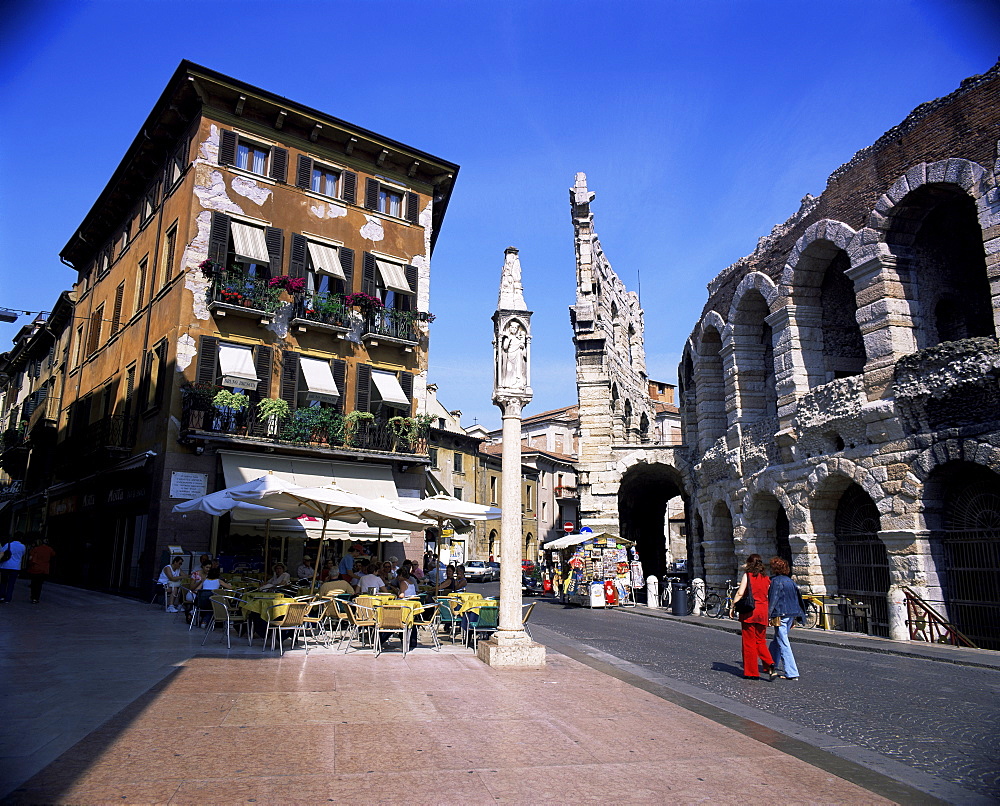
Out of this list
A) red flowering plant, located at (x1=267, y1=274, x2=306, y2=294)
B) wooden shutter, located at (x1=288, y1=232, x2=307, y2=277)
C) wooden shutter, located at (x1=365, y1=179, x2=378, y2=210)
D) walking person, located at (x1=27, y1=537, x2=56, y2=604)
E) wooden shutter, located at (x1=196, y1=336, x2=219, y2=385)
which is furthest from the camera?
wooden shutter, located at (x1=365, y1=179, x2=378, y2=210)

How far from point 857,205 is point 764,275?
3028 mm

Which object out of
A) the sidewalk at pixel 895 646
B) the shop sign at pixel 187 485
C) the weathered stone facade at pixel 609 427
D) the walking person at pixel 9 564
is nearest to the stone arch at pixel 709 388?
the weathered stone facade at pixel 609 427

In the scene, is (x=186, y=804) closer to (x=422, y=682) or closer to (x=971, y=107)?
(x=422, y=682)

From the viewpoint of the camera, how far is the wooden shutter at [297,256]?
19844 millimetres

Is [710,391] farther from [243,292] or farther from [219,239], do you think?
[219,239]

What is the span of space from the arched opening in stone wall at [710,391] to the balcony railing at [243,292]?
12.7 metres

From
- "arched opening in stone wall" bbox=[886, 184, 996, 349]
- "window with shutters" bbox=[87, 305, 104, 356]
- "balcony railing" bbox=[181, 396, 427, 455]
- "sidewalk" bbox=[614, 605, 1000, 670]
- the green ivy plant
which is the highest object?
"window with shutters" bbox=[87, 305, 104, 356]

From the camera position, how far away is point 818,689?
27.5 feet

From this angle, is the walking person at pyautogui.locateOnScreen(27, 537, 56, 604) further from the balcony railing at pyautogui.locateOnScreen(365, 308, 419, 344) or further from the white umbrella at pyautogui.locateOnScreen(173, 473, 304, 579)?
the balcony railing at pyautogui.locateOnScreen(365, 308, 419, 344)

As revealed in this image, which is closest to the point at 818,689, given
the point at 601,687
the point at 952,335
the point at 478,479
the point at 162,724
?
the point at 601,687

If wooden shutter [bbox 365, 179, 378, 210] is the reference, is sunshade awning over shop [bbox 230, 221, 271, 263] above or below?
below

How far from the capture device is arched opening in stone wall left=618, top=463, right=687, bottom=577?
95.8 feet

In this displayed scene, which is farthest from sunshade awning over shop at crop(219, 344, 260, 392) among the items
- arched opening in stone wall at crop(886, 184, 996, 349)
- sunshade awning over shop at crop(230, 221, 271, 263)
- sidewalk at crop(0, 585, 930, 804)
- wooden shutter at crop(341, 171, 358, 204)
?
arched opening in stone wall at crop(886, 184, 996, 349)

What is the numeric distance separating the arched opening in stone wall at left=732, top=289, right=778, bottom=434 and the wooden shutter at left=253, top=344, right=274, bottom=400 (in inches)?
496
